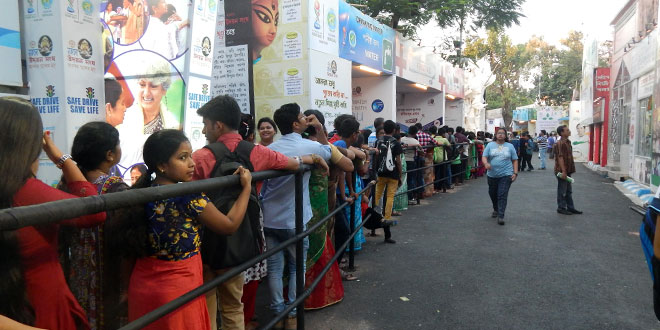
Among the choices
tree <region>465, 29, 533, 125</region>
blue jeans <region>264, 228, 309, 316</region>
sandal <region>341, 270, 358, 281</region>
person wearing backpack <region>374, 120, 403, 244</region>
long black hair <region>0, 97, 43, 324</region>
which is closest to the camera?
long black hair <region>0, 97, 43, 324</region>

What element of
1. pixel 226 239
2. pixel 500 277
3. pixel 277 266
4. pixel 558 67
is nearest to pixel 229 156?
pixel 226 239

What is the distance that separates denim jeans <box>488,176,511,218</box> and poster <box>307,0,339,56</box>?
3773 millimetres

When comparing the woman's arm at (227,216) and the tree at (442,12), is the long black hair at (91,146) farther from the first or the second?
the tree at (442,12)

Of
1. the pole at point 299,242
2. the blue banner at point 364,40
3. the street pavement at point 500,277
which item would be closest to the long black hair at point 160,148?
the pole at point 299,242

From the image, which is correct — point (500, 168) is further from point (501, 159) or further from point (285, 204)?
point (285, 204)

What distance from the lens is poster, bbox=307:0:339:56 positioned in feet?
25.7

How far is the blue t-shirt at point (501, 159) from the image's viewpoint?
809 centimetres

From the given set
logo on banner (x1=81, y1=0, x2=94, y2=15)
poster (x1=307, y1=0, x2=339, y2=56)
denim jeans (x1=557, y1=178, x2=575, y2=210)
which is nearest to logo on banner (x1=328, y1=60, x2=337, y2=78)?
poster (x1=307, y1=0, x2=339, y2=56)

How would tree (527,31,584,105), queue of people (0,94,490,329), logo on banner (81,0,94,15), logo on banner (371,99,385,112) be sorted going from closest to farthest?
queue of people (0,94,490,329) < logo on banner (81,0,94,15) < logo on banner (371,99,385,112) < tree (527,31,584,105)

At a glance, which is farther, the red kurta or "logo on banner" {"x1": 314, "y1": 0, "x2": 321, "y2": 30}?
"logo on banner" {"x1": 314, "y1": 0, "x2": 321, "y2": 30}

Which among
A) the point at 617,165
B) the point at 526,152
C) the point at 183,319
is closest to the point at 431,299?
the point at 183,319

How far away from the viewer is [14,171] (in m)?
1.38

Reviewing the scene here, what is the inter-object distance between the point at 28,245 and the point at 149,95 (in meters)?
4.52

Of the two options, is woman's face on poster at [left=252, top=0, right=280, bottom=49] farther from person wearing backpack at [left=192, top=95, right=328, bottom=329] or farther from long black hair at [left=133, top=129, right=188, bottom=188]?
long black hair at [left=133, top=129, right=188, bottom=188]
